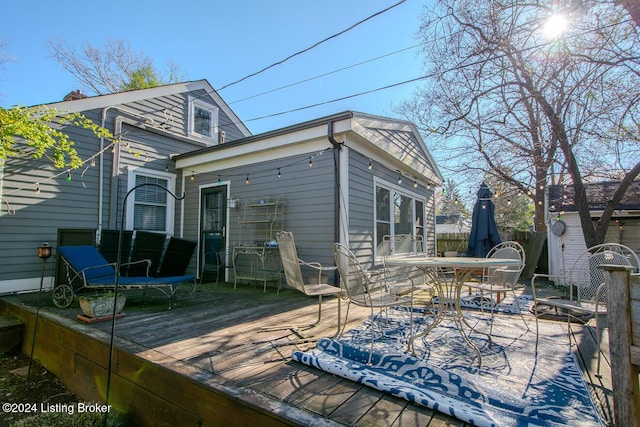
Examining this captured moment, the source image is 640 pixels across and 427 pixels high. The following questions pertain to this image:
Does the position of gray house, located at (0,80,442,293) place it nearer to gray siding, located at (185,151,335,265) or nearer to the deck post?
gray siding, located at (185,151,335,265)

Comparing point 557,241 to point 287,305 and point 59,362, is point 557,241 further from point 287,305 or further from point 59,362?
point 59,362

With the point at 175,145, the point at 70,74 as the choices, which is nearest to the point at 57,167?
the point at 175,145

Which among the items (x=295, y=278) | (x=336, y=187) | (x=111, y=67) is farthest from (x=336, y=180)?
(x=111, y=67)

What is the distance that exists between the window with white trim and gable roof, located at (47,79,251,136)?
17.2ft

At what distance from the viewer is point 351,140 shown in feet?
16.6

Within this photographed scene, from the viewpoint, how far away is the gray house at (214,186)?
4.93 metres

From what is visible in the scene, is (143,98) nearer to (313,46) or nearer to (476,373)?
(313,46)

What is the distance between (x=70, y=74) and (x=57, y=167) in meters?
9.53

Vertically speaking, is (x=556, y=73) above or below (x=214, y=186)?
above

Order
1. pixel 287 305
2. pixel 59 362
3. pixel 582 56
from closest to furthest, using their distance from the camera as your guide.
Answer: pixel 59 362 < pixel 287 305 < pixel 582 56

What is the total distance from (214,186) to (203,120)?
9.52 feet

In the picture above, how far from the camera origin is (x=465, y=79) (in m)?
6.47

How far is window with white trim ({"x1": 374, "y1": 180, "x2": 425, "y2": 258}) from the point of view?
591 cm

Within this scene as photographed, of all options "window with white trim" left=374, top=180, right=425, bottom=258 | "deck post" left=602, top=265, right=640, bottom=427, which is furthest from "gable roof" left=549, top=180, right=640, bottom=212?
"deck post" left=602, top=265, right=640, bottom=427
